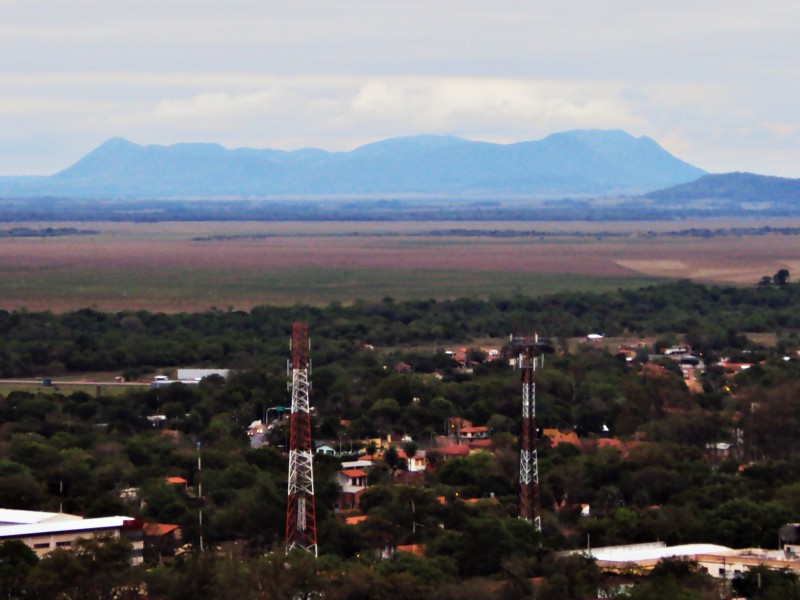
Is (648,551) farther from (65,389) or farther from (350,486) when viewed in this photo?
(65,389)

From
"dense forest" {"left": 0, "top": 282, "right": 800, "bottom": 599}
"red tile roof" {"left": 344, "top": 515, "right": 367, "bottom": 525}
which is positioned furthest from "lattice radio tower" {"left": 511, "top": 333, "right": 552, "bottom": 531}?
"red tile roof" {"left": 344, "top": 515, "right": 367, "bottom": 525}

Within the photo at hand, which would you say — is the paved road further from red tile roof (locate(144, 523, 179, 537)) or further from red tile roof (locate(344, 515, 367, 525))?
red tile roof (locate(144, 523, 179, 537))

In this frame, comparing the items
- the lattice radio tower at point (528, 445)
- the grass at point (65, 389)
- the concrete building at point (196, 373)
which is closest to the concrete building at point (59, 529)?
the lattice radio tower at point (528, 445)

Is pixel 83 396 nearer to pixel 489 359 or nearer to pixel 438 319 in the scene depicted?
pixel 489 359

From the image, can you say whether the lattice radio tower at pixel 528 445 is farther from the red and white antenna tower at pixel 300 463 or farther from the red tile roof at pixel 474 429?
the red tile roof at pixel 474 429

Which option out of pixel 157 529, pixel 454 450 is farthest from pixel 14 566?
pixel 454 450

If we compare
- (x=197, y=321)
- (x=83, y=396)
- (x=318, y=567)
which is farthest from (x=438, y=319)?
(x=318, y=567)
